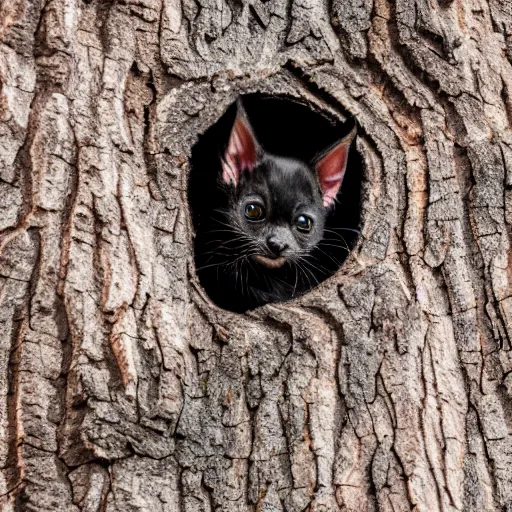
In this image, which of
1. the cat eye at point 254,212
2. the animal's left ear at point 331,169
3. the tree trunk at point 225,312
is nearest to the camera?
the tree trunk at point 225,312

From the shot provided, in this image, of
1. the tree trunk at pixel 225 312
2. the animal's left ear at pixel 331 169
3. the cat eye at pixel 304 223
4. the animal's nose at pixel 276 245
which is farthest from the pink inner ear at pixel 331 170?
the tree trunk at pixel 225 312

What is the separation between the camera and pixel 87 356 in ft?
10.3

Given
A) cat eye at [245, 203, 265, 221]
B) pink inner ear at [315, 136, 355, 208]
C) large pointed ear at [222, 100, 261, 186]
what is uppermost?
large pointed ear at [222, 100, 261, 186]

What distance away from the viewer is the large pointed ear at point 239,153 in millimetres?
5000

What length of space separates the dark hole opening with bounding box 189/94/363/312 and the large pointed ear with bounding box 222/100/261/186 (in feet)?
0.23

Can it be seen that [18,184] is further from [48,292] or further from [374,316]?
[374,316]

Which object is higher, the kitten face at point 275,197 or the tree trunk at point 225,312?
the kitten face at point 275,197

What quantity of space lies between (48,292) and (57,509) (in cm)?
77

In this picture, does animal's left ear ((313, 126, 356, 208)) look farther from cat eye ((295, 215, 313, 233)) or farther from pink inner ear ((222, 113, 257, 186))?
pink inner ear ((222, 113, 257, 186))

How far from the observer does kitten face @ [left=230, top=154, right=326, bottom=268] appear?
17.0ft

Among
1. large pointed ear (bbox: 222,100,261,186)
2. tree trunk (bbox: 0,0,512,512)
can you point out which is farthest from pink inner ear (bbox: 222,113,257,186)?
tree trunk (bbox: 0,0,512,512)

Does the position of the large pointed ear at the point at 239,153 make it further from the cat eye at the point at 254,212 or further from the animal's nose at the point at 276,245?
the animal's nose at the point at 276,245

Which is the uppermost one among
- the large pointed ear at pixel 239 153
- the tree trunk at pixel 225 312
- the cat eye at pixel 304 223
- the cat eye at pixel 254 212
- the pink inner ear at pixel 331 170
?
the large pointed ear at pixel 239 153

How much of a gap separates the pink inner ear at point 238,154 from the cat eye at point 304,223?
17.1 inches
